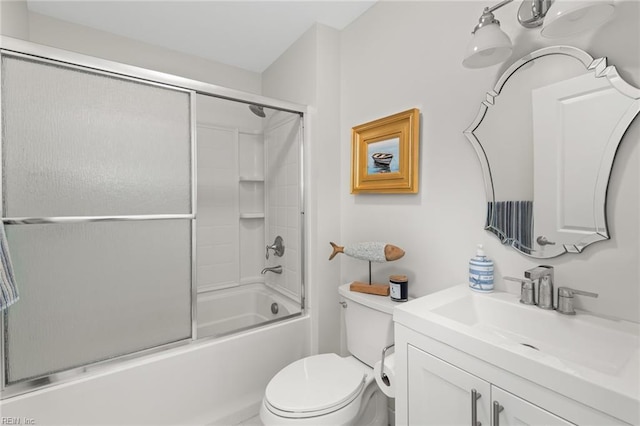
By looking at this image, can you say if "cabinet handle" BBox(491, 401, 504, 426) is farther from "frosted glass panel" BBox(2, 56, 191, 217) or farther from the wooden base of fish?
"frosted glass panel" BBox(2, 56, 191, 217)

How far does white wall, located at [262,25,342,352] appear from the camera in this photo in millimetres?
1939

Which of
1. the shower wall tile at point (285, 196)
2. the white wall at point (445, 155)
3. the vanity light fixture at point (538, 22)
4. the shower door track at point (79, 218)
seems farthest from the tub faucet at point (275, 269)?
the vanity light fixture at point (538, 22)

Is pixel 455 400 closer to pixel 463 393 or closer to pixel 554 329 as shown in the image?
pixel 463 393

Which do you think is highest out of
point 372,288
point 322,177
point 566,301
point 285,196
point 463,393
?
point 322,177

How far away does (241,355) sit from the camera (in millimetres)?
1672

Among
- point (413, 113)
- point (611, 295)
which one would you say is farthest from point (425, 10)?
point (611, 295)

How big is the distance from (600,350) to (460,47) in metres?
1.25

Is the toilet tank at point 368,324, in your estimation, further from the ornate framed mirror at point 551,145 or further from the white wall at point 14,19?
the white wall at point 14,19

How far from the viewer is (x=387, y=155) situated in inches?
65.7

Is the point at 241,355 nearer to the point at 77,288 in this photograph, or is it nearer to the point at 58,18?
the point at 77,288

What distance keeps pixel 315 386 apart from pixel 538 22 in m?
1.67

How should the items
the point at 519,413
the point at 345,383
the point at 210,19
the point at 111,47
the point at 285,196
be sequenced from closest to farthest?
the point at 519,413 < the point at 345,383 < the point at 210,19 < the point at 111,47 < the point at 285,196

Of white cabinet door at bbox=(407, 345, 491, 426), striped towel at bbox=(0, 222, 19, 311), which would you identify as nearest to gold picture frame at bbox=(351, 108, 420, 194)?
white cabinet door at bbox=(407, 345, 491, 426)

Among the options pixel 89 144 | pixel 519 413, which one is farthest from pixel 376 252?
pixel 89 144
